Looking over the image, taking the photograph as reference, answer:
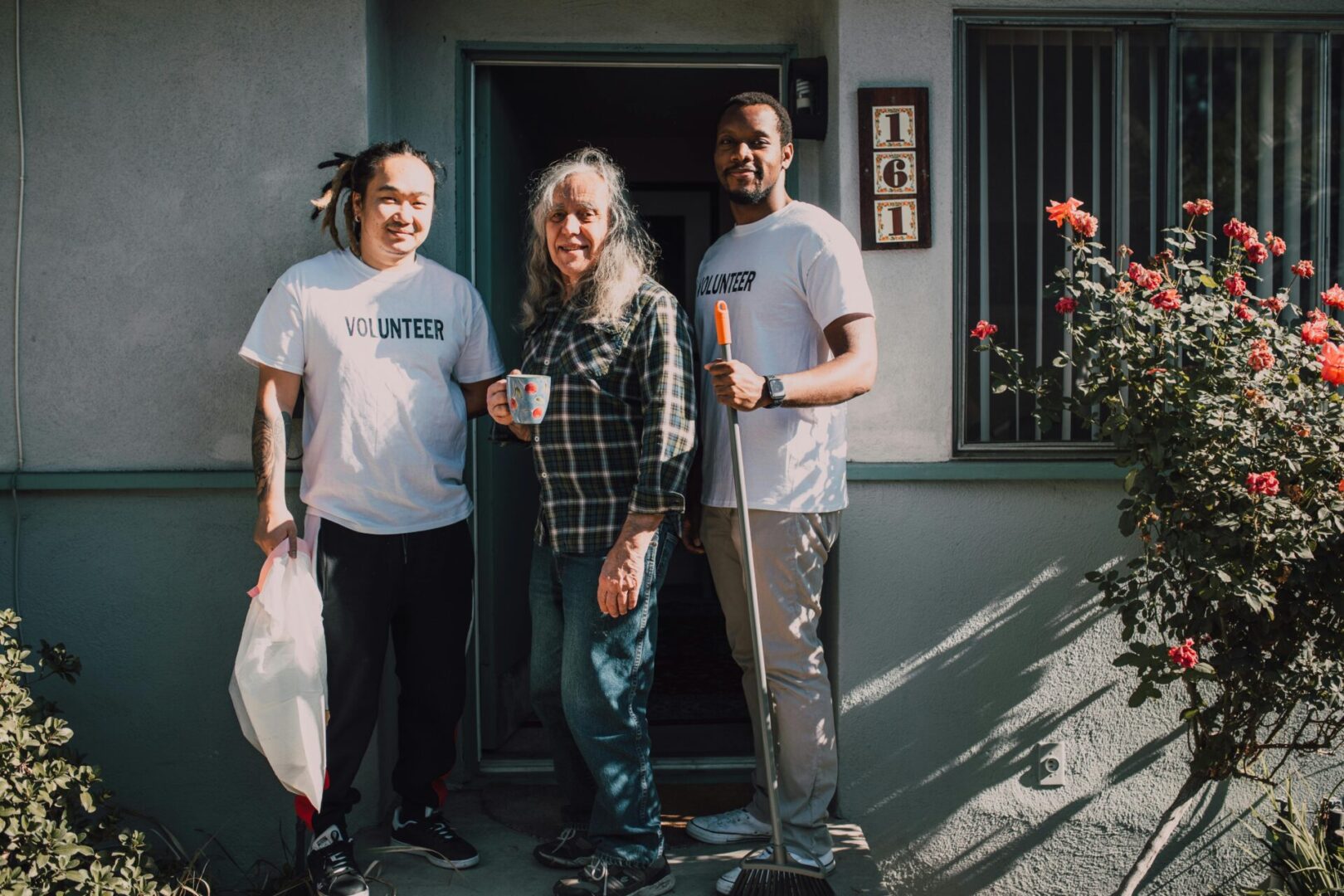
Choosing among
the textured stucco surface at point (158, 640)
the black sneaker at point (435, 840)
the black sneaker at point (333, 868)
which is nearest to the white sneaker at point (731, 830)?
the black sneaker at point (435, 840)

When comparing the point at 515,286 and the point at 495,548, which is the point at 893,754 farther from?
the point at 515,286

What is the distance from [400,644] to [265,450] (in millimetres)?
696

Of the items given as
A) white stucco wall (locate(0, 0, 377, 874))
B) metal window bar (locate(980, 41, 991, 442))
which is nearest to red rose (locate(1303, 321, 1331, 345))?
metal window bar (locate(980, 41, 991, 442))

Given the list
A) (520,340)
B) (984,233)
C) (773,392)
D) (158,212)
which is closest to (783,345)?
(773,392)

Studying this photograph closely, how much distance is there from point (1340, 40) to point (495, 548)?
3.53m

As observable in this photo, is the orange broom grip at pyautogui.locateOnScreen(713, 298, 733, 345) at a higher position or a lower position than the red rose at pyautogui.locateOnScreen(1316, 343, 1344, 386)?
higher

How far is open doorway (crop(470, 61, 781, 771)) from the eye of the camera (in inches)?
161

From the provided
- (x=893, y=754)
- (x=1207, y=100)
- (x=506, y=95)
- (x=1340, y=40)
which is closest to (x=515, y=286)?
(x=506, y=95)

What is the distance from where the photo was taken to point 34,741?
303cm

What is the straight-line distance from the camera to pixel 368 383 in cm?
313

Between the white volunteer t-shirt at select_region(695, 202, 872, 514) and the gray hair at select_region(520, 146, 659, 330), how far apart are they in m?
0.30

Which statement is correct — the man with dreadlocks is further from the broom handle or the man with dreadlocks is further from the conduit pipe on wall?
the conduit pipe on wall

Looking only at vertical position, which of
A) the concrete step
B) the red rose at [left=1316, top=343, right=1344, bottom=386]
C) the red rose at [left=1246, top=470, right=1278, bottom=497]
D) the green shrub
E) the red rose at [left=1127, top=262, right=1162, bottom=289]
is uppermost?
the red rose at [left=1127, top=262, right=1162, bottom=289]

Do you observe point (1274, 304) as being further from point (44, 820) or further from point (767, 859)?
point (44, 820)
